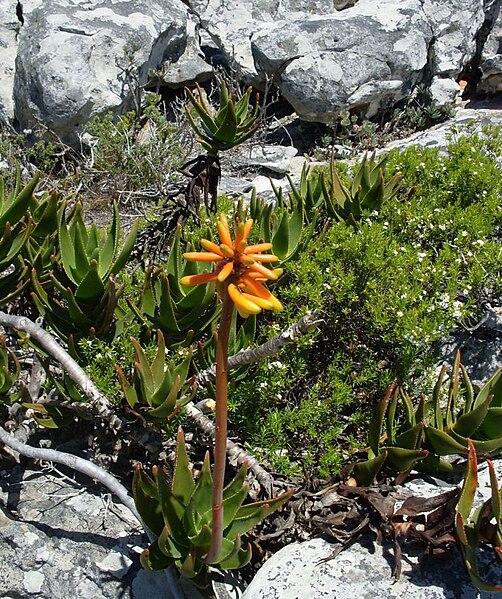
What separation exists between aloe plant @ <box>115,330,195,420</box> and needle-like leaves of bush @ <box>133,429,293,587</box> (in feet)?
1.20

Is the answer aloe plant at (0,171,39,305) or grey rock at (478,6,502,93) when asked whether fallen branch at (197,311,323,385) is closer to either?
aloe plant at (0,171,39,305)

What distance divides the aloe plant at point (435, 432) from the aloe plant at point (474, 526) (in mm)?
346

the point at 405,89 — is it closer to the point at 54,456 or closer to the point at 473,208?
the point at 473,208

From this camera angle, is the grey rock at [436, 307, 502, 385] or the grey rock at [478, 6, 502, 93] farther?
the grey rock at [478, 6, 502, 93]

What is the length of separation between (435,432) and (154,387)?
1.11m

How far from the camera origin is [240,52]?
27.9 feet

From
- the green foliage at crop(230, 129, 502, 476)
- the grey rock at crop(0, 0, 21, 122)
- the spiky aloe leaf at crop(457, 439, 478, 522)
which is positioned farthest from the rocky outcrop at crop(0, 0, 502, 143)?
the spiky aloe leaf at crop(457, 439, 478, 522)

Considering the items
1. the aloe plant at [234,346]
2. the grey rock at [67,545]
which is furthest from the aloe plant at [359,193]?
the grey rock at [67,545]

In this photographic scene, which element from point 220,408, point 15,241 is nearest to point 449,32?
point 15,241

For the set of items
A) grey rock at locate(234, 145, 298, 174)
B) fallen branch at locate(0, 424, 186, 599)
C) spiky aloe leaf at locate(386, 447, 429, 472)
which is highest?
spiky aloe leaf at locate(386, 447, 429, 472)

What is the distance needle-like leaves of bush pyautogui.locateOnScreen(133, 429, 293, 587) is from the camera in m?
2.14

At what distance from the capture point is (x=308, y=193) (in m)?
4.10

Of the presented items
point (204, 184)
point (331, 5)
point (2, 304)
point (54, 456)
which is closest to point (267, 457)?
point (54, 456)

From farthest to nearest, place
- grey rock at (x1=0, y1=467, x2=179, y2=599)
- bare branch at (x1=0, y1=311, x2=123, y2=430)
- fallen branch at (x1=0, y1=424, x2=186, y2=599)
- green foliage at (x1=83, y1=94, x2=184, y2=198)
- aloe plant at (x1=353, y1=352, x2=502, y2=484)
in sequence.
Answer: green foliage at (x1=83, y1=94, x2=184, y2=198) < bare branch at (x1=0, y1=311, x2=123, y2=430) < aloe plant at (x1=353, y1=352, x2=502, y2=484) < grey rock at (x1=0, y1=467, x2=179, y2=599) < fallen branch at (x1=0, y1=424, x2=186, y2=599)
